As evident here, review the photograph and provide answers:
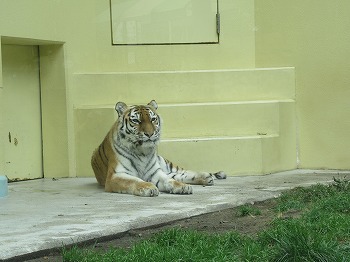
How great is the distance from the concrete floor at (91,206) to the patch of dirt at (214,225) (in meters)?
0.07

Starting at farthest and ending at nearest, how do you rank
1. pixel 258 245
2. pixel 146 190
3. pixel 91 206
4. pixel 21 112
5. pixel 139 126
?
pixel 21 112
pixel 139 126
pixel 146 190
pixel 91 206
pixel 258 245

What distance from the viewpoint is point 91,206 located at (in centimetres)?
660

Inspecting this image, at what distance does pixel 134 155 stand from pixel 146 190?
745 millimetres

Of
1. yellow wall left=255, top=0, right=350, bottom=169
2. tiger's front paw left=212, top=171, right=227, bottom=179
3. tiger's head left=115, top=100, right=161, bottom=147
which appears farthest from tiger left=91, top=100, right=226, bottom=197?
yellow wall left=255, top=0, right=350, bottom=169

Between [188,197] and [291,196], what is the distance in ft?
3.13

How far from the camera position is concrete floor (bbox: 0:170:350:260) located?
16.7 ft

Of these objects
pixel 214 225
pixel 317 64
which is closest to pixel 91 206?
pixel 214 225

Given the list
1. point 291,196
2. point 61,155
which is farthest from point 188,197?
point 61,155

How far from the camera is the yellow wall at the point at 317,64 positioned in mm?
9422

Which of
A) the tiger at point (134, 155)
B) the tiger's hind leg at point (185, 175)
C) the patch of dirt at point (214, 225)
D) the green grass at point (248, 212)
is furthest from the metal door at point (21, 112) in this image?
the green grass at point (248, 212)

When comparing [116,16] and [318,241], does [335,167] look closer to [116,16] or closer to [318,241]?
[116,16]

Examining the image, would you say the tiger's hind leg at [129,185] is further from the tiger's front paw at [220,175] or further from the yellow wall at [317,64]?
the yellow wall at [317,64]

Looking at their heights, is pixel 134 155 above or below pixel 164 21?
below

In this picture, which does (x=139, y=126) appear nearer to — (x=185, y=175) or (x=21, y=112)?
(x=185, y=175)
